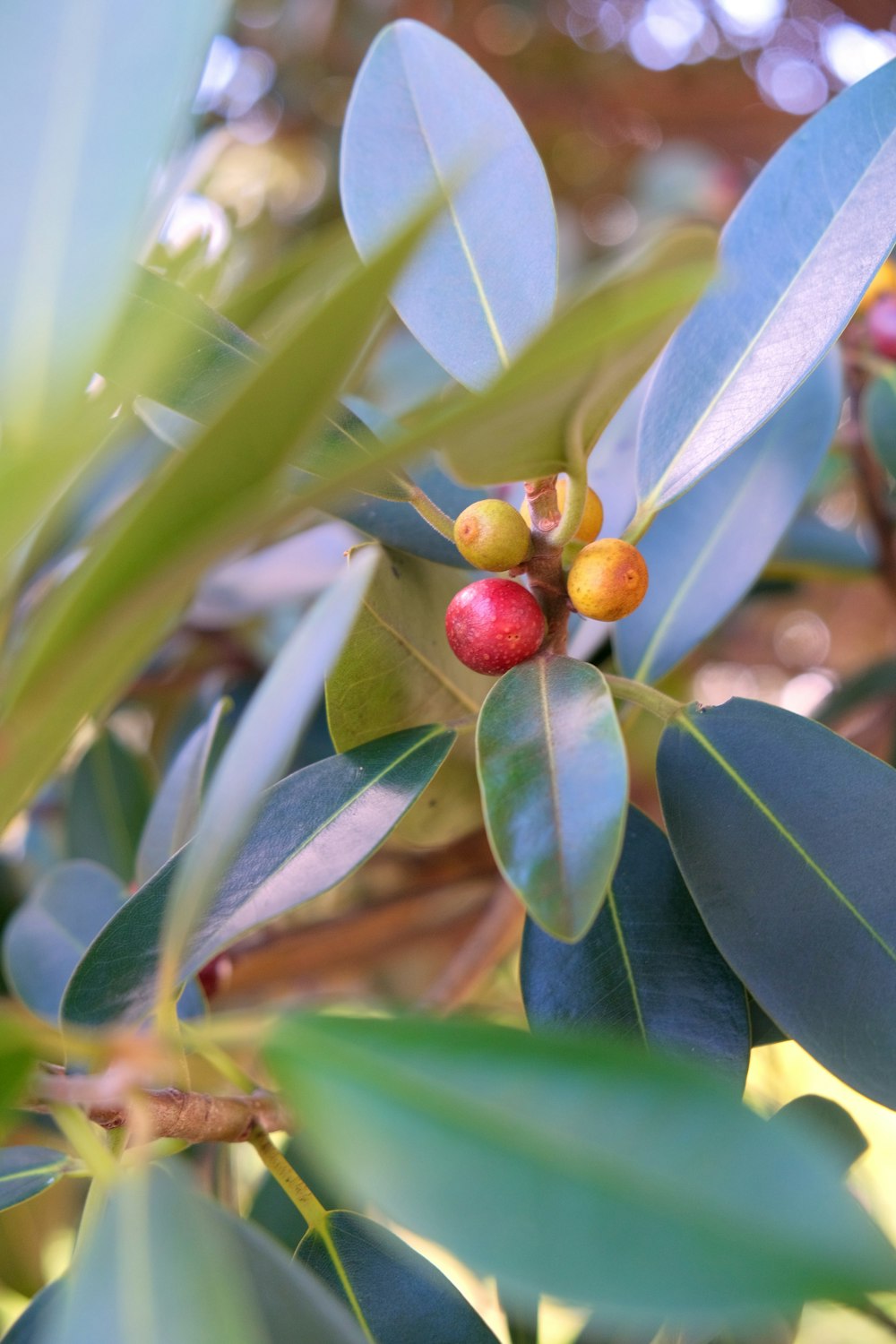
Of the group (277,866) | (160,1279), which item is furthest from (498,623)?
(160,1279)

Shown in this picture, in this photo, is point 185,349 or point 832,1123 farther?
point 832,1123

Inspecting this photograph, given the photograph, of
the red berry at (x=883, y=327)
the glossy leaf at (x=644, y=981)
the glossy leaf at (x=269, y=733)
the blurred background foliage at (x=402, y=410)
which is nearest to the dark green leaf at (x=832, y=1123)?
the glossy leaf at (x=644, y=981)

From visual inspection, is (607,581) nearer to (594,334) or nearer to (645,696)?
(645,696)

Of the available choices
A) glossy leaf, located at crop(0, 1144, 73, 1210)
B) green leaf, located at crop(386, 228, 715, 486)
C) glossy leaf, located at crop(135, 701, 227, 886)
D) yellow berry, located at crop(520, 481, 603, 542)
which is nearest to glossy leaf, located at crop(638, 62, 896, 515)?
yellow berry, located at crop(520, 481, 603, 542)

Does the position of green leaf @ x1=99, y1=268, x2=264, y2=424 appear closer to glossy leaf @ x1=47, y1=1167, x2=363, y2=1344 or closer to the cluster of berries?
the cluster of berries

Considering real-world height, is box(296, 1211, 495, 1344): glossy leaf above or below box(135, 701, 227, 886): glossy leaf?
below

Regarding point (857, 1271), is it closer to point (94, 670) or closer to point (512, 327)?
point (94, 670)

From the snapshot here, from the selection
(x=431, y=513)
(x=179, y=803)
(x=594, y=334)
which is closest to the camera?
(x=594, y=334)

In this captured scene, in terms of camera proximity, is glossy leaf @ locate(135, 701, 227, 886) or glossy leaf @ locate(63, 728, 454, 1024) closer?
glossy leaf @ locate(63, 728, 454, 1024)
